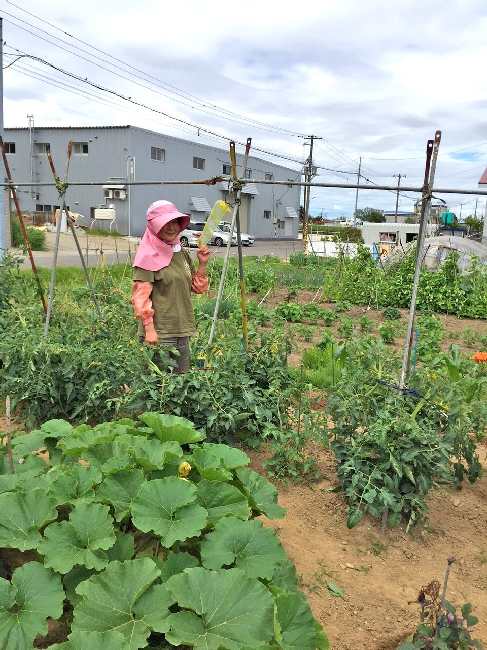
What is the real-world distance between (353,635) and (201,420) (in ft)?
4.97

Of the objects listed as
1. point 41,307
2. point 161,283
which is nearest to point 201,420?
point 161,283

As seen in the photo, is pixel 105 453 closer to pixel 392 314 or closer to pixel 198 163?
pixel 392 314

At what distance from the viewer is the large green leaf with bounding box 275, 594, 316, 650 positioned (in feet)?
5.97

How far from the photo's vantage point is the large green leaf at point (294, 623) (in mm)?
1819

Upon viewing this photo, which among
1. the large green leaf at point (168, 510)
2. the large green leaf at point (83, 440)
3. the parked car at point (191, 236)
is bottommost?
the large green leaf at point (168, 510)

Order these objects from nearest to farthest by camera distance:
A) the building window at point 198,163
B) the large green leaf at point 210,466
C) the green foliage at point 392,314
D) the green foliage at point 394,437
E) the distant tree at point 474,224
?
1. the large green leaf at point 210,466
2. the green foliage at point 394,437
3. the green foliage at point 392,314
4. the building window at point 198,163
5. the distant tree at point 474,224

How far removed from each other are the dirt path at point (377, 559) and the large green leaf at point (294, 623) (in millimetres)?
344

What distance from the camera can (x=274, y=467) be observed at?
340cm

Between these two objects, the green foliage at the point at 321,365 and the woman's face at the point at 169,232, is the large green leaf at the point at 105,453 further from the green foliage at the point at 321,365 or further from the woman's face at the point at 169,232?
the green foliage at the point at 321,365

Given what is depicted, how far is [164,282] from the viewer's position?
11.8 ft

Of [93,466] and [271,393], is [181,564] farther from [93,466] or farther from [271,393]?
[271,393]

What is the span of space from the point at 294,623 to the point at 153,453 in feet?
3.20

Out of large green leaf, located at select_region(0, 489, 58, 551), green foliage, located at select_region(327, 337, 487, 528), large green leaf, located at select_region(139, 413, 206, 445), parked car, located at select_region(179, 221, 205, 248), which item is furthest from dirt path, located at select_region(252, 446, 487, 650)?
parked car, located at select_region(179, 221, 205, 248)

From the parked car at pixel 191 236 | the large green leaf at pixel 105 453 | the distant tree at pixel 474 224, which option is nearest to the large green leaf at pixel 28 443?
the large green leaf at pixel 105 453
